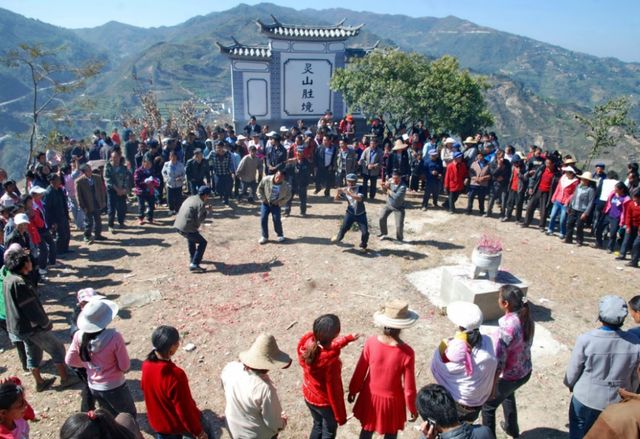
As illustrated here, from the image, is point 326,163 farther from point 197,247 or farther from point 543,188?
point 543,188

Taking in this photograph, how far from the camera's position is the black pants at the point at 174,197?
1162 cm

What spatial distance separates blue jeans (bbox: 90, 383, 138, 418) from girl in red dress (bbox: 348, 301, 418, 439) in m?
2.22

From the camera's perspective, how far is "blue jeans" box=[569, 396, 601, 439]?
4035mm

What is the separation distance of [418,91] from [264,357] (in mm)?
13556

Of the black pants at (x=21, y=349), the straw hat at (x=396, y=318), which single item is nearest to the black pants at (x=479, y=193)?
the straw hat at (x=396, y=318)

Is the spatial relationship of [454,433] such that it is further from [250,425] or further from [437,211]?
[437,211]

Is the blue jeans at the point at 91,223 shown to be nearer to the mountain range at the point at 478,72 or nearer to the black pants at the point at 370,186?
the black pants at the point at 370,186

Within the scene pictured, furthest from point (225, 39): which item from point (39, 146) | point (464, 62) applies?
point (39, 146)

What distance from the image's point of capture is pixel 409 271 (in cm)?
877

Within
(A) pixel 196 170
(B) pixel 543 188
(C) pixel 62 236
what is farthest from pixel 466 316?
(A) pixel 196 170

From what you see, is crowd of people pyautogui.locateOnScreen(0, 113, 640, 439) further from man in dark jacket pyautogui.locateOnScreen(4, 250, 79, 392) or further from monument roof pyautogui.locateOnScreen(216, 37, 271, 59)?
monument roof pyautogui.locateOnScreen(216, 37, 271, 59)

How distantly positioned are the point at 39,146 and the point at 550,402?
59.6 feet

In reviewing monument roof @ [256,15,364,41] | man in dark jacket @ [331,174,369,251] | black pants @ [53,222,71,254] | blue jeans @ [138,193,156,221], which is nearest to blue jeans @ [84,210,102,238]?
black pants @ [53,222,71,254]

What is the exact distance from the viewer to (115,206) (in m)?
11.0
